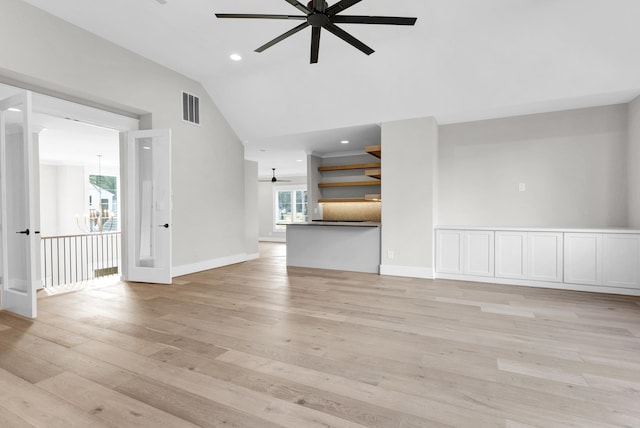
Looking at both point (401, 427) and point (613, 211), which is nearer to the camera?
point (401, 427)

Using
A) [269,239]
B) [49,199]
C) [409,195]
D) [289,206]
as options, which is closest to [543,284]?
[409,195]

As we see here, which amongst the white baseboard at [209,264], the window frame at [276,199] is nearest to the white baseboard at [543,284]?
the white baseboard at [209,264]

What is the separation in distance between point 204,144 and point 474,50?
459 centimetres

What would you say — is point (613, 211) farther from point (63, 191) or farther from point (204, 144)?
point (63, 191)

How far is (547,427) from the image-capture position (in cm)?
159

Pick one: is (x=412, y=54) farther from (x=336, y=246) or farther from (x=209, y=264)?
(x=209, y=264)

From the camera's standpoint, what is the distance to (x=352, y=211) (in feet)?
26.1

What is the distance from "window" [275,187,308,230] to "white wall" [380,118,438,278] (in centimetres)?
701

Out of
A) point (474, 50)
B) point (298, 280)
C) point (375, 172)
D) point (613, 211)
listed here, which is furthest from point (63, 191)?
point (613, 211)

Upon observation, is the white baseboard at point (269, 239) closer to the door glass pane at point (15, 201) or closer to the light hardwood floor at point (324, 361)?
the light hardwood floor at point (324, 361)

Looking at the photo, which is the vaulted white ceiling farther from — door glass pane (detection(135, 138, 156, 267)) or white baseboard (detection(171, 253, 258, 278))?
white baseboard (detection(171, 253, 258, 278))

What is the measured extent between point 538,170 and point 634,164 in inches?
42.5

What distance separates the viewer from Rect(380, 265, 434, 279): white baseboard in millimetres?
5059

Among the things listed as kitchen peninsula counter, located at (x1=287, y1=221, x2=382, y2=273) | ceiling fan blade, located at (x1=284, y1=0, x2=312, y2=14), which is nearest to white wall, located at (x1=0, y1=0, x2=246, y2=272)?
kitchen peninsula counter, located at (x1=287, y1=221, x2=382, y2=273)
